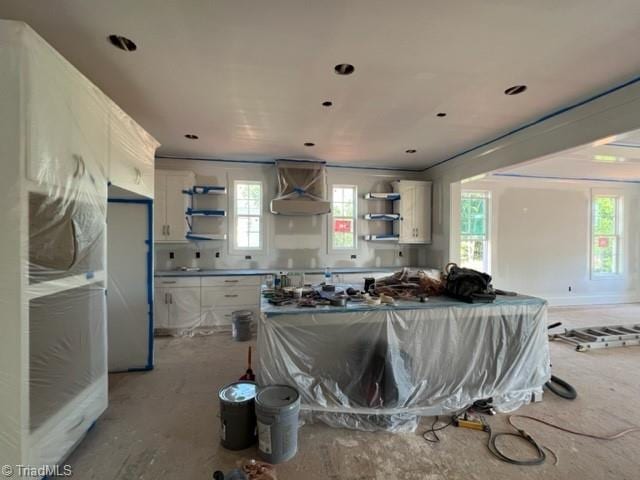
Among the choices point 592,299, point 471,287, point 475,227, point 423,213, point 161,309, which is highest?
point 423,213

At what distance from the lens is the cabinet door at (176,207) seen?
4586 millimetres

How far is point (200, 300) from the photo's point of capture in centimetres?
440

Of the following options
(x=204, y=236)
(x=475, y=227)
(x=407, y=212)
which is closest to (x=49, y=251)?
(x=204, y=236)

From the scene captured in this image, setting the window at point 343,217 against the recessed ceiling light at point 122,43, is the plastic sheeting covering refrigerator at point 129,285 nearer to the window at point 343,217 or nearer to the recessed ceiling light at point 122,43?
the recessed ceiling light at point 122,43

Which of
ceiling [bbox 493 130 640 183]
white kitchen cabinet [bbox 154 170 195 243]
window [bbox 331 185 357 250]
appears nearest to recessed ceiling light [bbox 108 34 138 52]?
white kitchen cabinet [bbox 154 170 195 243]

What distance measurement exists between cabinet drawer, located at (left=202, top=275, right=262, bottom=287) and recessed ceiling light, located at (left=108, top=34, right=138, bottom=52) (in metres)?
3.06

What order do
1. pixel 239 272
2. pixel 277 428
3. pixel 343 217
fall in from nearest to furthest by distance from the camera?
1. pixel 277 428
2. pixel 239 272
3. pixel 343 217

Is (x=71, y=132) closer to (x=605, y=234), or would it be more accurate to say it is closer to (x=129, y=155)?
(x=129, y=155)

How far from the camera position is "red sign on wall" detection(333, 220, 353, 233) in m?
5.59

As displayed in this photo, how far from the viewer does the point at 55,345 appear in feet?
5.97

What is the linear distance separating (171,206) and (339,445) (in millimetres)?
4039

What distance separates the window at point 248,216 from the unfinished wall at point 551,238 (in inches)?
160

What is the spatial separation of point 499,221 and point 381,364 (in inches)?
201

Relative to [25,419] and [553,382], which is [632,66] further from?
[25,419]
